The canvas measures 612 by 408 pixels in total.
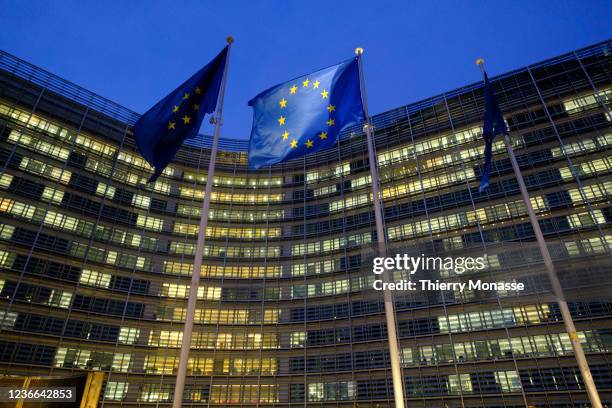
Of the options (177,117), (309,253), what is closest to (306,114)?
(177,117)

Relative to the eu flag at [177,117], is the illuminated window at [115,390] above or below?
below

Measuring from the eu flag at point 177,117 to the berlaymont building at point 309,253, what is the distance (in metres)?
24.7

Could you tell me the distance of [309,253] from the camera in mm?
45062

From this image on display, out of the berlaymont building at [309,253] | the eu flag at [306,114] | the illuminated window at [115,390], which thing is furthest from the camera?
the illuminated window at [115,390]

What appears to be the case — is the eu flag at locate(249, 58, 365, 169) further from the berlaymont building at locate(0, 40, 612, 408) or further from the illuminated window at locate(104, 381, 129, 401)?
the illuminated window at locate(104, 381, 129, 401)

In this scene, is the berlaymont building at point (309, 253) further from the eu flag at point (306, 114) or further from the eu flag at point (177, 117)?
the eu flag at point (177, 117)

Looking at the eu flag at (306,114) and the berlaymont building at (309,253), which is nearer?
the eu flag at (306,114)

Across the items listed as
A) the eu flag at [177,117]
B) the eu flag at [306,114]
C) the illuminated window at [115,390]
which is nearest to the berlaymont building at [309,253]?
the illuminated window at [115,390]

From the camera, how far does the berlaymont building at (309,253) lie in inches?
1329

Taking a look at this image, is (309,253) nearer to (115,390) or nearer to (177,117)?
(115,390)

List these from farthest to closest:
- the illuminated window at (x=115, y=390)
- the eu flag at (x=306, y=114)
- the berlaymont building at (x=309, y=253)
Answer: the illuminated window at (x=115, y=390) < the berlaymont building at (x=309, y=253) < the eu flag at (x=306, y=114)

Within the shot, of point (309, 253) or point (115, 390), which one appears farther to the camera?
point (309, 253)

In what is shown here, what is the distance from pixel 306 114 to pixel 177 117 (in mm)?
5020

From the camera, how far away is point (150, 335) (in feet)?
131
